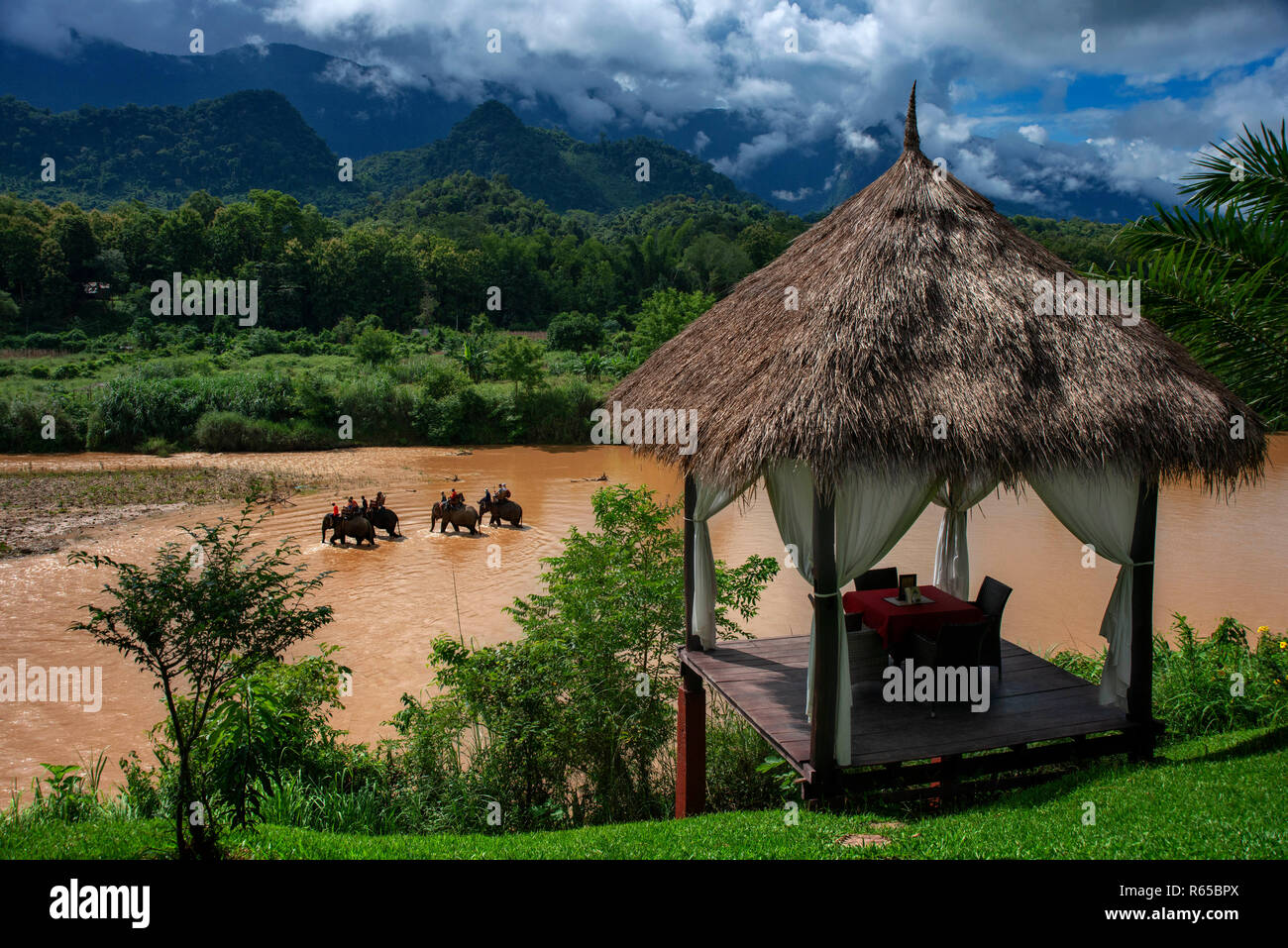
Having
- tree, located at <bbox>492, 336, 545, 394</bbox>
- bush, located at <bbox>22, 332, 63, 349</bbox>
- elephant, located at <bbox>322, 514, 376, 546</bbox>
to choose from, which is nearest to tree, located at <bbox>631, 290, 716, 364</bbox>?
tree, located at <bbox>492, 336, 545, 394</bbox>

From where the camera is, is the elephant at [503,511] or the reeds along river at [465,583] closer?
the reeds along river at [465,583]

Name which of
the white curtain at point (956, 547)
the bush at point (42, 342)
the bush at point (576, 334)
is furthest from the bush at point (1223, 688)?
the bush at point (42, 342)

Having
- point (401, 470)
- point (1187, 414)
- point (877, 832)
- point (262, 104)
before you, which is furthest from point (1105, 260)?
point (262, 104)

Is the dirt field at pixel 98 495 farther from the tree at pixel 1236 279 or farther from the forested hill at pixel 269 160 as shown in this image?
the forested hill at pixel 269 160

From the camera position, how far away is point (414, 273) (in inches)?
2299

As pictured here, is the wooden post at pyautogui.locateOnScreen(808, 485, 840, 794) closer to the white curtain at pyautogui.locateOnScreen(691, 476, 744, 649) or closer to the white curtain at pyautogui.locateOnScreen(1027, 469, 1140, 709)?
the white curtain at pyautogui.locateOnScreen(1027, 469, 1140, 709)

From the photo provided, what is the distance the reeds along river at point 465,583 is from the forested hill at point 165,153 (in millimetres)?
97728

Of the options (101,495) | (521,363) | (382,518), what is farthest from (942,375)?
(521,363)

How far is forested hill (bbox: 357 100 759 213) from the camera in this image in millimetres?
146375

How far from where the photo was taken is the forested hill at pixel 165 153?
105 m

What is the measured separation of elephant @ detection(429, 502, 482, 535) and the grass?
1284 cm

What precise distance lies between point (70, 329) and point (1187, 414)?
5399 cm

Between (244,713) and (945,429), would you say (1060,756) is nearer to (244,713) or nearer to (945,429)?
(945,429)

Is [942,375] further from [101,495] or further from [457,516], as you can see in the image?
[101,495]
